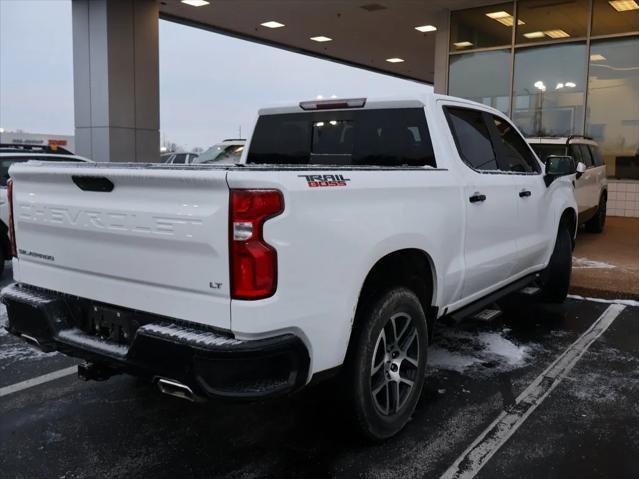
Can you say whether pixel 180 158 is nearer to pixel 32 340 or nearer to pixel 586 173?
pixel 586 173

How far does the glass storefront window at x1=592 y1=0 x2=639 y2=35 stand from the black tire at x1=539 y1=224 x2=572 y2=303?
10.2 m

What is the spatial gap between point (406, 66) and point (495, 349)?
21.9m

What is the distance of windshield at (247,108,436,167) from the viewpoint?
4.09 meters

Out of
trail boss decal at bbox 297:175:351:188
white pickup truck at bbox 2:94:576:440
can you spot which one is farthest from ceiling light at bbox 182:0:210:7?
trail boss decal at bbox 297:175:351:188

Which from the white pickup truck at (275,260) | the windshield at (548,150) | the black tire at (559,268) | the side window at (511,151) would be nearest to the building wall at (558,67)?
the windshield at (548,150)

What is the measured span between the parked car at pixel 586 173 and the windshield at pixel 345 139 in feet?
21.4

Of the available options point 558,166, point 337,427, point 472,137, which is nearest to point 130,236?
point 337,427

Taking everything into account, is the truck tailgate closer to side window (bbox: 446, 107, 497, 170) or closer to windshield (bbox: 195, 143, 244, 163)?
side window (bbox: 446, 107, 497, 170)

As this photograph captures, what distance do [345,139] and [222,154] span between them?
8.50 meters

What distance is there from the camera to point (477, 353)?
16.0 feet

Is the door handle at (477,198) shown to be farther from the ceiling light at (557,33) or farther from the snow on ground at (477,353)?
the ceiling light at (557,33)

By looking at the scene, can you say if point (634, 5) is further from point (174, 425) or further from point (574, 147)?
point (174, 425)

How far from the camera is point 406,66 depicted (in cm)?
2519

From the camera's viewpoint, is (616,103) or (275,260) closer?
(275,260)
